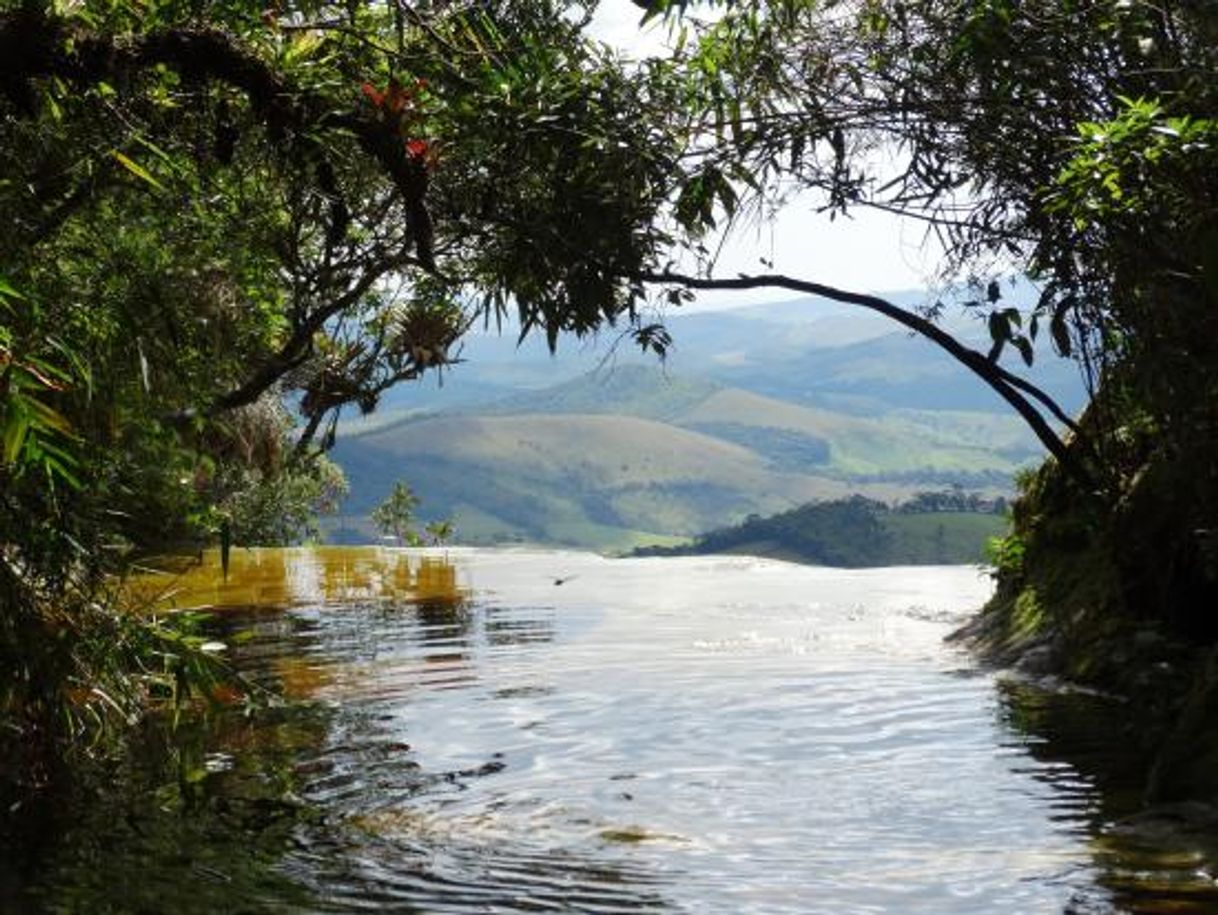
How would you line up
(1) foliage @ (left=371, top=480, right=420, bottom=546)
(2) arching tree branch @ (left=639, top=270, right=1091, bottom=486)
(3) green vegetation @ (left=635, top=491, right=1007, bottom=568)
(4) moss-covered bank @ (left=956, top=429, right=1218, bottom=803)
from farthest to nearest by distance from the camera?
(3) green vegetation @ (left=635, top=491, right=1007, bottom=568) → (1) foliage @ (left=371, top=480, right=420, bottom=546) → (2) arching tree branch @ (left=639, top=270, right=1091, bottom=486) → (4) moss-covered bank @ (left=956, top=429, right=1218, bottom=803)

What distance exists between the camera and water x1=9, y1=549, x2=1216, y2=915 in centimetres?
734


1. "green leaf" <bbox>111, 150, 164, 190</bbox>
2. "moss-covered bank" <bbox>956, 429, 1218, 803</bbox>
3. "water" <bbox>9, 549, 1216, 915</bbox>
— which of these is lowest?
"water" <bbox>9, 549, 1216, 915</bbox>

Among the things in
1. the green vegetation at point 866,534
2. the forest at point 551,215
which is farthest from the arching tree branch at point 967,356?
the green vegetation at point 866,534

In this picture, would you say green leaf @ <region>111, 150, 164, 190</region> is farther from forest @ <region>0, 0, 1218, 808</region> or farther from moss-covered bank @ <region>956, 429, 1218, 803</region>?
moss-covered bank @ <region>956, 429, 1218, 803</region>

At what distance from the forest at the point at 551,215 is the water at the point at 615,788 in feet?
2.45

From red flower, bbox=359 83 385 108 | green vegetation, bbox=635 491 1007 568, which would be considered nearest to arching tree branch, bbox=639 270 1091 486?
red flower, bbox=359 83 385 108

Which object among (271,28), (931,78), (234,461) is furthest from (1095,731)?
(234,461)

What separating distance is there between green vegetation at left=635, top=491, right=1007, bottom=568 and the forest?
4532 inches

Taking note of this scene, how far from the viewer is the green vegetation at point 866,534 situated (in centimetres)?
13400

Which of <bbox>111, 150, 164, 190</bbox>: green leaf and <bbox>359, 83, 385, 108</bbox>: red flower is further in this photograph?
<bbox>359, 83, 385, 108</bbox>: red flower

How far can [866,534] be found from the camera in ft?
456

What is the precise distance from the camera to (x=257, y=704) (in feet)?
26.5

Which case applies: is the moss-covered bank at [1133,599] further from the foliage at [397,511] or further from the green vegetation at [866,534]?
the green vegetation at [866,534]

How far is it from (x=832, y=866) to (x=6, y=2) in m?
6.44
